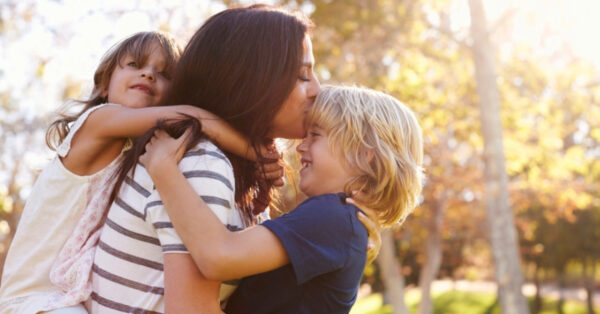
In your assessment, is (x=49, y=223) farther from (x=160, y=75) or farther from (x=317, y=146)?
(x=317, y=146)

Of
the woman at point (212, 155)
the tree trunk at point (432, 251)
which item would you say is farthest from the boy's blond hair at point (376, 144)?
the tree trunk at point (432, 251)

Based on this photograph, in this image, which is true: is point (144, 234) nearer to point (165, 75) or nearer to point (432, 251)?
point (165, 75)

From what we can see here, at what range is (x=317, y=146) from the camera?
7.12ft

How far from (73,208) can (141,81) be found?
63 cm

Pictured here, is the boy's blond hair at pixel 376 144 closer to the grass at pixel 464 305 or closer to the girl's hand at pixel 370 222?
the girl's hand at pixel 370 222

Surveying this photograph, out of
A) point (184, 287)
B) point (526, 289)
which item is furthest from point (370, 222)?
point (526, 289)

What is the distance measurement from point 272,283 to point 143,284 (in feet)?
1.21

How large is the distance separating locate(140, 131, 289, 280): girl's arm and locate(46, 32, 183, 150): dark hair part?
92 cm

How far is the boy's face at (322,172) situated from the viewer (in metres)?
2.11

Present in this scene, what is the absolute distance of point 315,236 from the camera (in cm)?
176

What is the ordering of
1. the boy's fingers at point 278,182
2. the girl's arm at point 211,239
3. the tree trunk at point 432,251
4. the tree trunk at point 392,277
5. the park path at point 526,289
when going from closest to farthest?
the girl's arm at point 211,239 < the boy's fingers at point 278,182 < the tree trunk at point 392,277 < the tree trunk at point 432,251 < the park path at point 526,289

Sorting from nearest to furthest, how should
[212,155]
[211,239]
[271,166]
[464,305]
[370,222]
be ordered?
[211,239], [212,155], [370,222], [271,166], [464,305]

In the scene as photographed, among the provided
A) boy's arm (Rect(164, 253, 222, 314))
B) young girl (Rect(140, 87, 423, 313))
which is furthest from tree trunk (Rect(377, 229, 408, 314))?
boy's arm (Rect(164, 253, 222, 314))

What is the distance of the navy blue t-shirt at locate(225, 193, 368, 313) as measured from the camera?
1.74 metres
